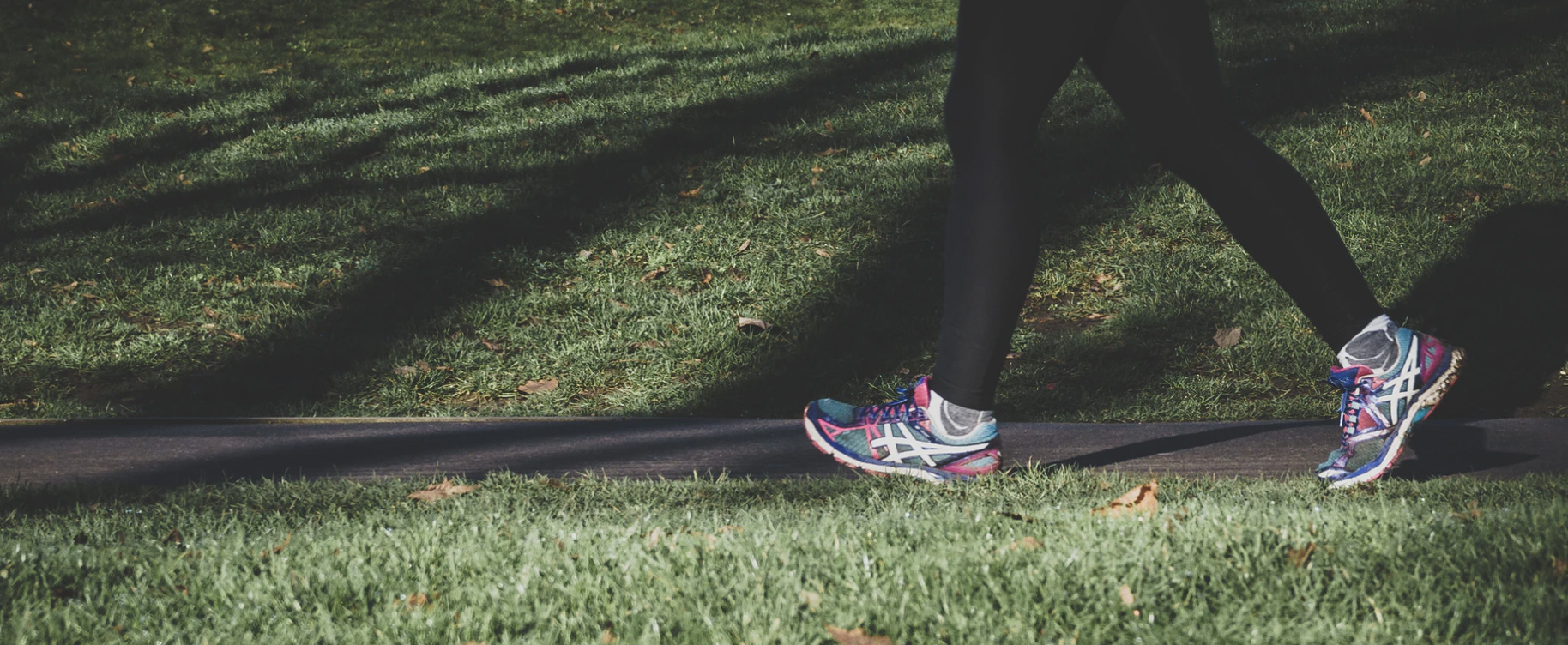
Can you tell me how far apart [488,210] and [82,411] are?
231 cm

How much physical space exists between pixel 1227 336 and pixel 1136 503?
209cm

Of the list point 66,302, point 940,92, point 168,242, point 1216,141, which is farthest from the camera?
point 940,92

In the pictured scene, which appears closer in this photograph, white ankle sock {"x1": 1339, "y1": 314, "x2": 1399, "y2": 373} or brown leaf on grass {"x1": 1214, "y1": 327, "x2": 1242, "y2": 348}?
white ankle sock {"x1": 1339, "y1": 314, "x2": 1399, "y2": 373}

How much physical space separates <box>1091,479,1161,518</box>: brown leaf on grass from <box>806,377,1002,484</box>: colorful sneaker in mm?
272

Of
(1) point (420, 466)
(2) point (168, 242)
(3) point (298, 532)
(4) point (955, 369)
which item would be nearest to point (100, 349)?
(2) point (168, 242)

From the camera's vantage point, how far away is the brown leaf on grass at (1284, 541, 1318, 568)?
5.88 ft

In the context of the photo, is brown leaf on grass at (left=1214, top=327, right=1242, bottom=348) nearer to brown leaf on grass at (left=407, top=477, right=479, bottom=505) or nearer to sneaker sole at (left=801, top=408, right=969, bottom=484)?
sneaker sole at (left=801, top=408, right=969, bottom=484)

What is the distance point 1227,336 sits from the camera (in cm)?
420

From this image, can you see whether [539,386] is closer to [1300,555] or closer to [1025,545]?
[1025,545]

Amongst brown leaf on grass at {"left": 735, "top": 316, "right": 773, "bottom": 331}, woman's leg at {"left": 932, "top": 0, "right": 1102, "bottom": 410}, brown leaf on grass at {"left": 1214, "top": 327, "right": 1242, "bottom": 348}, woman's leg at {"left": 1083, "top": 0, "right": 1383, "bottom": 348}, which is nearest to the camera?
woman's leg at {"left": 932, "top": 0, "right": 1102, "bottom": 410}

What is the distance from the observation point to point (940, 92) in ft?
24.7

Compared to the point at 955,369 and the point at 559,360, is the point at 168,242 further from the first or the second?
the point at 955,369

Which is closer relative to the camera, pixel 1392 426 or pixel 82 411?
pixel 1392 426

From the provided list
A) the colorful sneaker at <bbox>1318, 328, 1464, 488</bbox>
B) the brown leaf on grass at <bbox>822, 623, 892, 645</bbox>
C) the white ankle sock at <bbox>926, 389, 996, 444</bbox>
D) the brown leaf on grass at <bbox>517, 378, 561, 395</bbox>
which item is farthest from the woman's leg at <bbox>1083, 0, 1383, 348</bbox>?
the brown leaf on grass at <bbox>517, 378, 561, 395</bbox>
